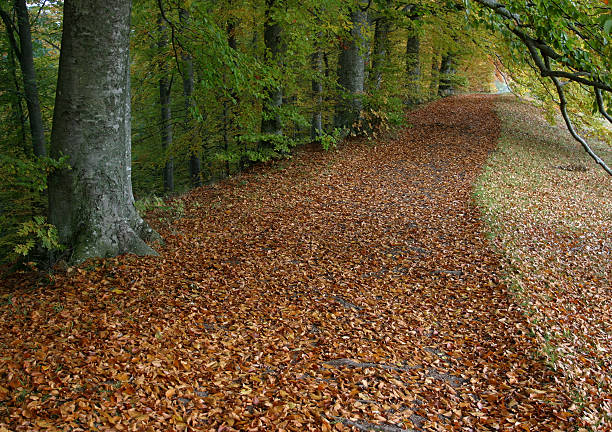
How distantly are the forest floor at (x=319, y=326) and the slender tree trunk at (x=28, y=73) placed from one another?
323 centimetres

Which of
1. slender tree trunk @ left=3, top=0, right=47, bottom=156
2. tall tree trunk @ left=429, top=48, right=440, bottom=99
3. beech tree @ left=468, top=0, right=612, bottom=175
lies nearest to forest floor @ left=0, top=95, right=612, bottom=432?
beech tree @ left=468, top=0, right=612, bottom=175

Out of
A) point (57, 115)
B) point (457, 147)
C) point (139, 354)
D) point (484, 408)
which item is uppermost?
point (57, 115)

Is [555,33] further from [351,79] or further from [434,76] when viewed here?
[434,76]

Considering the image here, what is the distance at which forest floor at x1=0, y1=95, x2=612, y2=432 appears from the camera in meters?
3.57

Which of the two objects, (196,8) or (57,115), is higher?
(196,8)

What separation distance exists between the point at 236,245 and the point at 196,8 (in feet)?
13.2

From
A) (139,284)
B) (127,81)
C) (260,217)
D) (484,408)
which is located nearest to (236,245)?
(260,217)

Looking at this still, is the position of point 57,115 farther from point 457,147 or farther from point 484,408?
point 457,147

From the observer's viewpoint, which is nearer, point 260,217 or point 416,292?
point 416,292

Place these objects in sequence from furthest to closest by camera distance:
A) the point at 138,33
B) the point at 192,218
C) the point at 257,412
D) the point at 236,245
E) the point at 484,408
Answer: the point at 138,33
the point at 192,218
the point at 236,245
the point at 484,408
the point at 257,412

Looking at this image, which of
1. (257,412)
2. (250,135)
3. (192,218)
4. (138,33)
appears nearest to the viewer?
(257,412)

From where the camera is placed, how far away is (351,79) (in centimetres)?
1317

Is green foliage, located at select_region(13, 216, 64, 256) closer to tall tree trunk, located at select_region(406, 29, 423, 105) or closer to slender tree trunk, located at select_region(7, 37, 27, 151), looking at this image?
slender tree trunk, located at select_region(7, 37, 27, 151)

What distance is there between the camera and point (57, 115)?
17.9 feet
